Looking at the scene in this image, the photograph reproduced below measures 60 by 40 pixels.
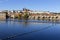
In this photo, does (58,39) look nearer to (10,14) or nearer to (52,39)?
(52,39)

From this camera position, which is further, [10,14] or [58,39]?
[10,14]

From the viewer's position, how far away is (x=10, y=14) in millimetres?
49281

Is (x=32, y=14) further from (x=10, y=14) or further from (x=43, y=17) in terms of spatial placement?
(x=10, y=14)

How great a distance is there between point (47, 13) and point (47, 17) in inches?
40.9

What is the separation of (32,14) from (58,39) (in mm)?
35588

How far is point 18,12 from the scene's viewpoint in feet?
165

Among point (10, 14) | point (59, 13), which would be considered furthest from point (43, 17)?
point (10, 14)

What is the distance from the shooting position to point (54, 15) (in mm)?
46688

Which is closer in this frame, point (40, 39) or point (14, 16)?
point (40, 39)

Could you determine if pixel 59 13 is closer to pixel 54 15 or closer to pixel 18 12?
pixel 54 15

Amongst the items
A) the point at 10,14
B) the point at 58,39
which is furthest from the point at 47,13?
the point at 58,39

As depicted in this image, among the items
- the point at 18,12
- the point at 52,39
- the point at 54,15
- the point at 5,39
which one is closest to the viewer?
the point at 5,39

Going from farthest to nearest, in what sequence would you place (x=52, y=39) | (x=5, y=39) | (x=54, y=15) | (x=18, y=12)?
(x=18, y=12)
(x=54, y=15)
(x=52, y=39)
(x=5, y=39)

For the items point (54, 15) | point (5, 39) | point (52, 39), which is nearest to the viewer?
point (5, 39)
